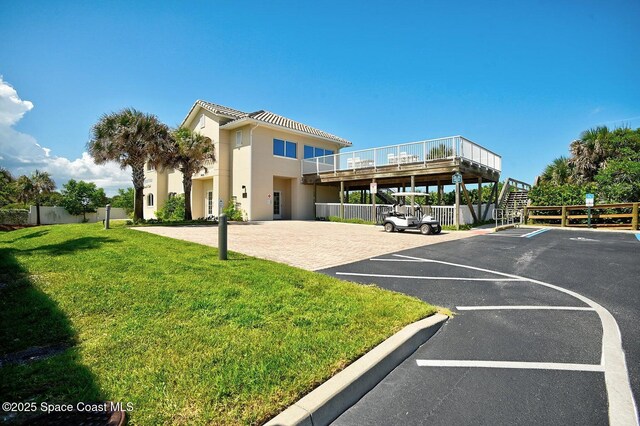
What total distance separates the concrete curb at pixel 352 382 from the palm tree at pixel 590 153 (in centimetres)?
2816

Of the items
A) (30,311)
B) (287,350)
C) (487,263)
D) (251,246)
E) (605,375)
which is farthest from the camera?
(251,246)

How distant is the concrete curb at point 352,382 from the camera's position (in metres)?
2.03

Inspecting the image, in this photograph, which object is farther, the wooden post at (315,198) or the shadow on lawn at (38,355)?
the wooden post at (315,198)

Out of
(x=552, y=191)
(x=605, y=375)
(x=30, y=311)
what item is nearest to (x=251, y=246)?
(x=30, y=311)

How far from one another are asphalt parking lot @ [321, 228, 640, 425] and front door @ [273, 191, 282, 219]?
17.0 metres

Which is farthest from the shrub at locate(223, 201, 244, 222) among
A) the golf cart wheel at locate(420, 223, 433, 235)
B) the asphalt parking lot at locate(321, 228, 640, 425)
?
the asphalt parking lot at locate(321, 228, 640, 425)

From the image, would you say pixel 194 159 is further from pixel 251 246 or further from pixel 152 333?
pixel 152 333

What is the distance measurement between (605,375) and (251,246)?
8071mm

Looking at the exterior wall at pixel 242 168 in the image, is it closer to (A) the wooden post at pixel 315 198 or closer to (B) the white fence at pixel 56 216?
(A) the wooden post at pixel 315 198

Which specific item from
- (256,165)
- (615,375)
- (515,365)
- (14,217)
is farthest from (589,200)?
(14,217)

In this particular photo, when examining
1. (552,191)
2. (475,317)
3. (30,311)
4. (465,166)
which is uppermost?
(465,166)

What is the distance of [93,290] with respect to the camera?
161 inches

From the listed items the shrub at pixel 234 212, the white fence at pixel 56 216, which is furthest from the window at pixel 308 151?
the white fence at pixel 56 216

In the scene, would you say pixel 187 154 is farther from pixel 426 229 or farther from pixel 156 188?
pixel 426 229
